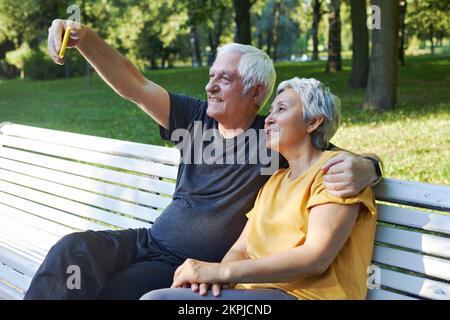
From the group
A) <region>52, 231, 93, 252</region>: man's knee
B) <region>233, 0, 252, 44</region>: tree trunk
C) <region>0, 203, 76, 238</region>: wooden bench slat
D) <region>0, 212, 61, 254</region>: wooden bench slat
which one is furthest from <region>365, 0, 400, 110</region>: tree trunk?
<region>52, 231, 93, 252</region>: man's knee

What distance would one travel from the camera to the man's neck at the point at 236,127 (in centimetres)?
325

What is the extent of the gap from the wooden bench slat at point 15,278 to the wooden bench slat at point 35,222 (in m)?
0.72

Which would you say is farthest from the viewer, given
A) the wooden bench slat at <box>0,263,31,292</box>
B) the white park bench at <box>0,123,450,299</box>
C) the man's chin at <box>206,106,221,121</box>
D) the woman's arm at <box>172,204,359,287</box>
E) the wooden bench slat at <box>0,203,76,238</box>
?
the wooden bench slat at <box>0,203,76,238</box>

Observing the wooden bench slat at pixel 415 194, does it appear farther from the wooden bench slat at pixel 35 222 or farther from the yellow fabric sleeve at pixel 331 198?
the wooden bench slat at pixel 35 222

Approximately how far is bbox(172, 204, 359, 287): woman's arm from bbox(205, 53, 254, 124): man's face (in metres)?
0.83

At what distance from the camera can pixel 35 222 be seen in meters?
4.61

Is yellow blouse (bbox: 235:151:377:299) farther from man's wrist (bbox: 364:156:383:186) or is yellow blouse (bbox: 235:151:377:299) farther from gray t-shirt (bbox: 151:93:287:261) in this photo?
gray t-shirt (bbox: 151:93:287:261)

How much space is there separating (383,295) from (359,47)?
15.1m

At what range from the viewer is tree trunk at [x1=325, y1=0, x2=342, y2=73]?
22.6 meters

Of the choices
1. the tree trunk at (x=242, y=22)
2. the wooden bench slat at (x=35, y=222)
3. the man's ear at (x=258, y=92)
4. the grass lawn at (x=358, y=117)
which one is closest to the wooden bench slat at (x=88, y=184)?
the wooden bench slat at (x=35, y=222)

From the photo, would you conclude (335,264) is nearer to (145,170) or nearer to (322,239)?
(322,239)

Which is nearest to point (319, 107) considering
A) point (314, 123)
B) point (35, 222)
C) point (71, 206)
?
point (314, 123)

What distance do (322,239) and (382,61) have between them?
10.2m

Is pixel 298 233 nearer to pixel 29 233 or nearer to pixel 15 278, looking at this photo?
pixel 15 278
